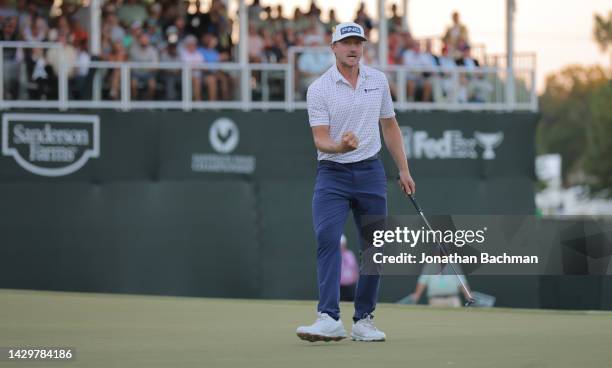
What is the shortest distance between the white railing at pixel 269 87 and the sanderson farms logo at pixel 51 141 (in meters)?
0.34

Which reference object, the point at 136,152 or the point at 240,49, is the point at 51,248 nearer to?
the point at 136,152

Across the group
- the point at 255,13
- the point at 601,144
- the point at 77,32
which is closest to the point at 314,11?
the point at 255,13

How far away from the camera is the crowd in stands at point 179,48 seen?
19.5m

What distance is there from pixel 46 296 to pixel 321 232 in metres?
4.15

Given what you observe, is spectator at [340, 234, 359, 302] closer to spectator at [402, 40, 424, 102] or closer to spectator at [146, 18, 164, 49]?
spectator at [402, 40, 424, 102]

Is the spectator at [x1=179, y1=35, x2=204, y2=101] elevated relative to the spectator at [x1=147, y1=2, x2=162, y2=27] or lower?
lower

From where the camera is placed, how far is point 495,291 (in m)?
20.9

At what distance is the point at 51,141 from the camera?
62.1 feet

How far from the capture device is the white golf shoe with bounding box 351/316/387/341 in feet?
28.2

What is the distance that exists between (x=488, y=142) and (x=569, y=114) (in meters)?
85.2

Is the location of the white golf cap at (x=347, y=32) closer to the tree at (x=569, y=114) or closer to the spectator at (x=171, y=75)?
the spectator at (x=171, y=75)

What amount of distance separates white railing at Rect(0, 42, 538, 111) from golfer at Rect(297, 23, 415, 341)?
11192 millimetres

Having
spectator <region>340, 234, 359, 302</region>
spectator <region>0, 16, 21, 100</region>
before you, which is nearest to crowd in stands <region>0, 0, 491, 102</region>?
spectator <region>0, 16, 21, 100</region>

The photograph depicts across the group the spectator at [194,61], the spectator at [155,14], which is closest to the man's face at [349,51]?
the spectator at [194,61]
